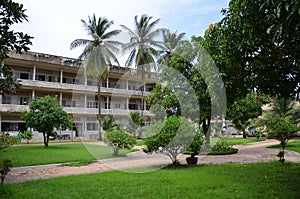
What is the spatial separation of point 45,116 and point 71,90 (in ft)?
48.1

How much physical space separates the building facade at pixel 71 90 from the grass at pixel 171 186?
739 inches

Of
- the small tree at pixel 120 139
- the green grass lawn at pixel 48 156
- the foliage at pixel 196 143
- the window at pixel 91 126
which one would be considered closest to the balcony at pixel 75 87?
the window at pixel 91 126

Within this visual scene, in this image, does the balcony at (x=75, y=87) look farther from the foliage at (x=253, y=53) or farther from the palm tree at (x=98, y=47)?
the foliage at (x=253, y=53)

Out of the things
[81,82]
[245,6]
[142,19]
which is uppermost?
[142,19]

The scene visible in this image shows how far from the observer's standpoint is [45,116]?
18125 millimetres

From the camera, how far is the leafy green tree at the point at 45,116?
18328mm

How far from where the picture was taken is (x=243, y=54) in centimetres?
621

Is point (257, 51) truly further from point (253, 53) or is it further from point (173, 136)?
point (173, 136)

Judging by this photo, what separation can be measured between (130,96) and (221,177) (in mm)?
29451

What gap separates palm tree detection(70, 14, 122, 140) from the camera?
27.0 metres

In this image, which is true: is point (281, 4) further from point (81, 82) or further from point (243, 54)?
point (81, 82)

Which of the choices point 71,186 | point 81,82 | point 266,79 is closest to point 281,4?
point 266,79

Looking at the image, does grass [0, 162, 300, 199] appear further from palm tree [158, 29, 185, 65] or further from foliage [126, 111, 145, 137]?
palm tree [158, 29, 185, 65]

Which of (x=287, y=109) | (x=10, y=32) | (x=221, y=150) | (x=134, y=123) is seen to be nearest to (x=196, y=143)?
(x=221, y=150)
